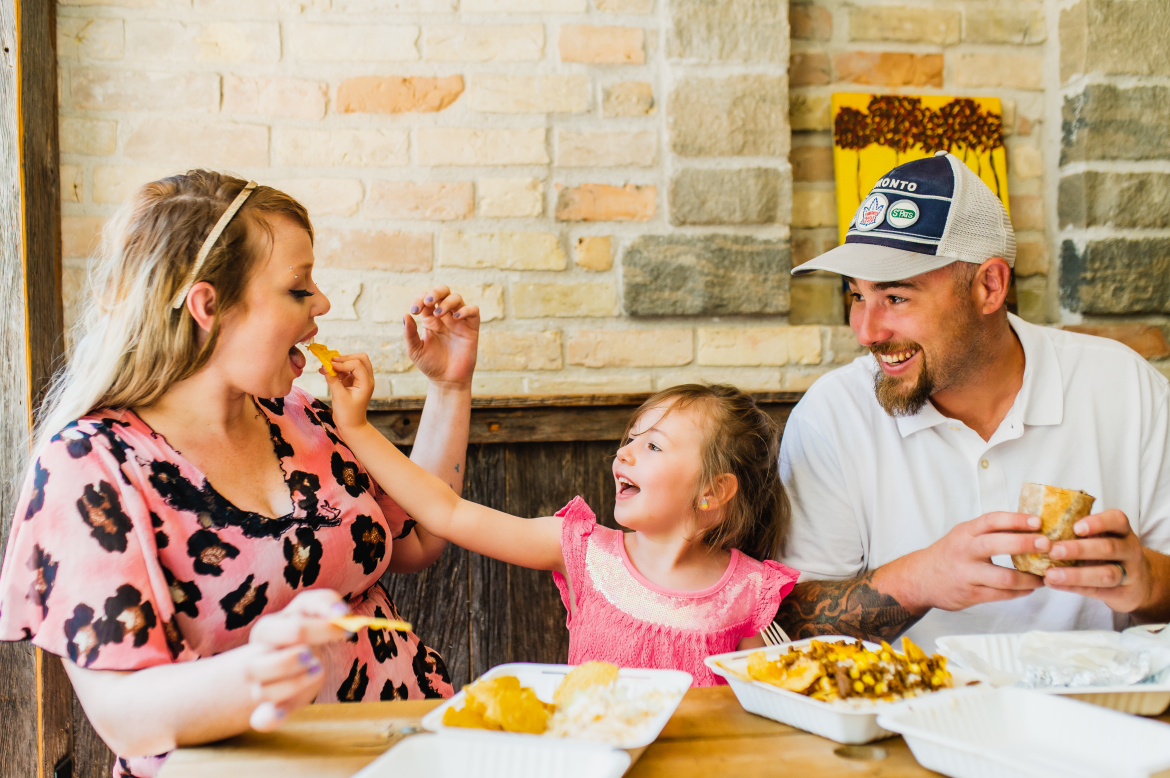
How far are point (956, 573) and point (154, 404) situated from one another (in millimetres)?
1473

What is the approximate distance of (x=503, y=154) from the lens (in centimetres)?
236

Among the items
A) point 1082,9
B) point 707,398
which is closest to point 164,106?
point 707,398

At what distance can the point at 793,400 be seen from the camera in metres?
2.37

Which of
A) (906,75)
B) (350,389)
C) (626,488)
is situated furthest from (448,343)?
(906,75)

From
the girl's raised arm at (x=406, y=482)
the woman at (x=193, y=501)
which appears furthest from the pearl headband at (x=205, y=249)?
the girl's raised arm at (x=406, y=482)

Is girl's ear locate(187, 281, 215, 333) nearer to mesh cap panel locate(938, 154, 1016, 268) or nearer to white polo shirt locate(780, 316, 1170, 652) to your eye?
white polo shirt locate(780, 316, 1170, 652)

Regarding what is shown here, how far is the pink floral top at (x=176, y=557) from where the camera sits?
1.18 meters

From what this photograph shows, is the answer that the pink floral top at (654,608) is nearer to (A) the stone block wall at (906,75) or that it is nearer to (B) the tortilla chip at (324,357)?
(B) the tortilla chip at (324,357)

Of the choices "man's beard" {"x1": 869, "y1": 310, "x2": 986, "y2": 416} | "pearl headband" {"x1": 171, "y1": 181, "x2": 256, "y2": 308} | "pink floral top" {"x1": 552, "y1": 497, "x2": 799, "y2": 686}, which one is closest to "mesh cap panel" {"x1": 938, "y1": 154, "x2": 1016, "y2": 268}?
"man's beard" {"x1": 869, "y1": 310, "x2": 986, "y2": 416}

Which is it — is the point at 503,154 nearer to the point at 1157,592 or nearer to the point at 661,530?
the point at 661,530

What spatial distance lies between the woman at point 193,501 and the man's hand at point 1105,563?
115 cm

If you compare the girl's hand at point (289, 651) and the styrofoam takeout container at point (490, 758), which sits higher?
the girl's hand at point (289, 651)

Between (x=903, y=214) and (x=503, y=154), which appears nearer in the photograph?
(x=903, y=214)

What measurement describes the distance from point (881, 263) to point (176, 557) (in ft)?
4.94
